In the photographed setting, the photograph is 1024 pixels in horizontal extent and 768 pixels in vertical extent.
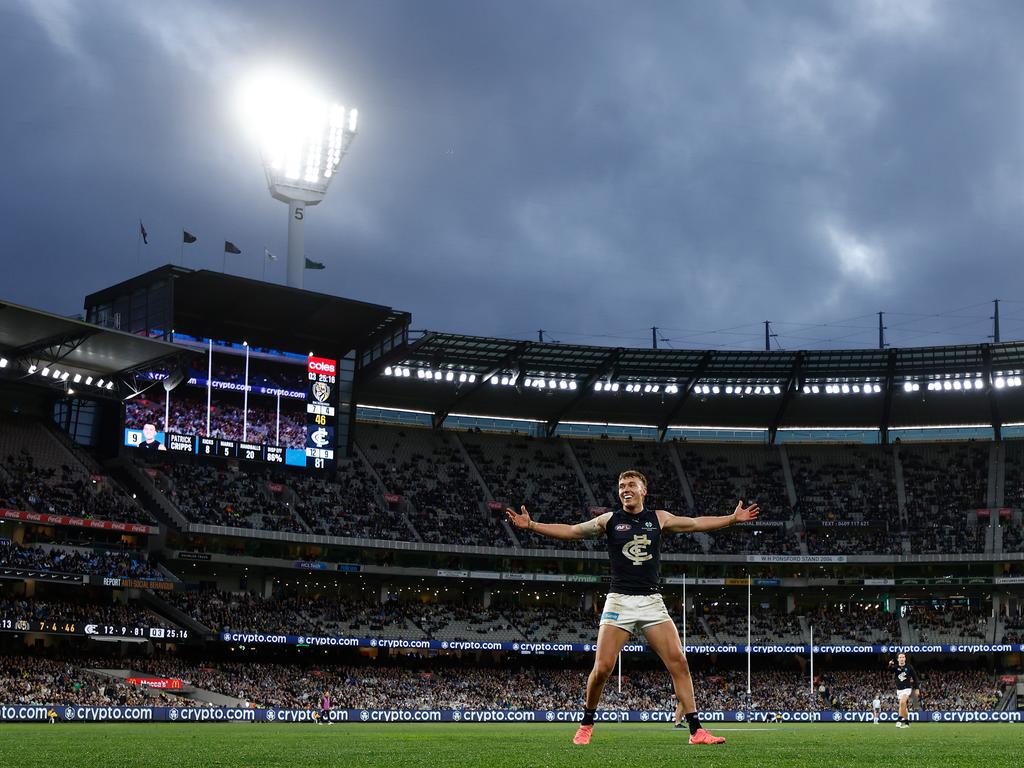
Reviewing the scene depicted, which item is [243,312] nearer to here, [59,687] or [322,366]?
[322,366]

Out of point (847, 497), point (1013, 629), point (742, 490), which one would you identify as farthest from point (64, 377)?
point (1013, 629)

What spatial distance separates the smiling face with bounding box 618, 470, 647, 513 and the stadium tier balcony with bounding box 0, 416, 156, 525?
58183 millimetres

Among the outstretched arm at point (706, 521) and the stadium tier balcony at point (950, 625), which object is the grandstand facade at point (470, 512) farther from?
the outstretched arm at point (706, 521)

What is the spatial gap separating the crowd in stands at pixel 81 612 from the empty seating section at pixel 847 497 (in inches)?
1889

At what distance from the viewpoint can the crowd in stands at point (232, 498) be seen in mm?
72188

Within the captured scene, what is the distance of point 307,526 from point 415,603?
10878 millimetres

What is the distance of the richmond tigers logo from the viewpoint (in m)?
12.4

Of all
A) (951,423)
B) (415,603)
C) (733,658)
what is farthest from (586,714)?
(951,423)

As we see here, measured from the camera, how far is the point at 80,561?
209 ft

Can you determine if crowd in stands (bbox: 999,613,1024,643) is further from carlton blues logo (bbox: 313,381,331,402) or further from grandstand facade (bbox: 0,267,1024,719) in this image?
carlton blues logo (bbox: 313,381,331,402)

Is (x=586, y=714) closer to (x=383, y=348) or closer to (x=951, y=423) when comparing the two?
(x=383, y=348)

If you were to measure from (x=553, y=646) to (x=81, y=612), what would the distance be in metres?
31.3

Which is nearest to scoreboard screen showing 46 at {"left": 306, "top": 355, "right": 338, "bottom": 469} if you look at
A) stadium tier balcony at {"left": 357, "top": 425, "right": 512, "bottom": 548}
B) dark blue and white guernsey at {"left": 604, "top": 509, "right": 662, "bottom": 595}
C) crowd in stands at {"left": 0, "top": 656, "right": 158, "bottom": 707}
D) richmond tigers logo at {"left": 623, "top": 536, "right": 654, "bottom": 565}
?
stadium tier balcony at {"left": 357, "top": 425, "right": 512, "bottom": 548}

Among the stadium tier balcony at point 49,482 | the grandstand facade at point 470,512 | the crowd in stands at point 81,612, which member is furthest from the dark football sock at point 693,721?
the stadium tier balcony at point 49,482
